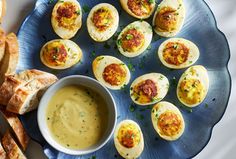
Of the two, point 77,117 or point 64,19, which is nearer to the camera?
point 77,117

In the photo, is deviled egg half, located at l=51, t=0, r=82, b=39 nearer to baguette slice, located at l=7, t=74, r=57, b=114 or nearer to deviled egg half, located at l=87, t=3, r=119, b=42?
deviled egg half, located at l=87, t=3, r=119, b=42

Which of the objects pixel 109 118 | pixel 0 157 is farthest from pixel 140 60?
pixel 0 157

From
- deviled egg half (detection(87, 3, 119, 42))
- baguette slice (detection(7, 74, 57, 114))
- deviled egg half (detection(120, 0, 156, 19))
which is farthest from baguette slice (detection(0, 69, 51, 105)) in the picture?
deviled egg half (detection(120, 0, 156, 19))

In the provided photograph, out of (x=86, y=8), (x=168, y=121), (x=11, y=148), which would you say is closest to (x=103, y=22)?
(x=86, y=8)

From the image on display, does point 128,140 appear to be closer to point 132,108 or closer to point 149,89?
point 132,108

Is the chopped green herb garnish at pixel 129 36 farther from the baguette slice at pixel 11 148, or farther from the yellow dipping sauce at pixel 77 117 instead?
the baguette slice at pixel 11 148

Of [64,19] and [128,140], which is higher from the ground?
[64,19]

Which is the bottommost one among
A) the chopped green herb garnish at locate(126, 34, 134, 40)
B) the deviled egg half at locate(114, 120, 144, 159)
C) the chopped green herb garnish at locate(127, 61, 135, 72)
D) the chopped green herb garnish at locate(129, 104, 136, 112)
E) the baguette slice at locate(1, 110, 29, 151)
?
the baguette slice at locate(1, 110, 29, 151)
